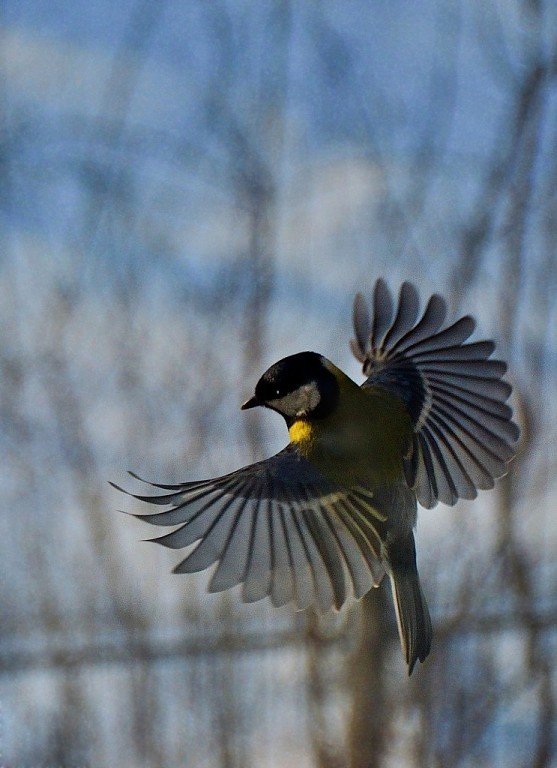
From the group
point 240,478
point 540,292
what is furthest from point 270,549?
point 540,292

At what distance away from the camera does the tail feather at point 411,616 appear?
107 centimetres

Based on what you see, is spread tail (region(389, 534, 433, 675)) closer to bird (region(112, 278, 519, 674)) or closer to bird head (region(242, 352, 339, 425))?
bird (region(112, 278, 519, 674))

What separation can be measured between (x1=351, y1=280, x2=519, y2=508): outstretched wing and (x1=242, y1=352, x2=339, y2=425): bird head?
0.12m

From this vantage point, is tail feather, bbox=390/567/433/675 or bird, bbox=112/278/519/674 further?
bird, bbox=112/278/519/674

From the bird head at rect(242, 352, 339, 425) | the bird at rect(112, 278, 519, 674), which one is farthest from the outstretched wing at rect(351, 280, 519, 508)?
the bird head at rect(242, 352, 339, 425)

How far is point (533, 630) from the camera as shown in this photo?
254cm

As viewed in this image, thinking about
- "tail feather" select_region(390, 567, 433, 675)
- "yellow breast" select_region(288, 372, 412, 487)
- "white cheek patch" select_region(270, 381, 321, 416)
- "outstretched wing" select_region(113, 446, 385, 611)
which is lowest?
"tail feather" select_region(390, 567, 433, 675)

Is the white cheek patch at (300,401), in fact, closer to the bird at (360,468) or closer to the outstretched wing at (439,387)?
the bird at (360,468)

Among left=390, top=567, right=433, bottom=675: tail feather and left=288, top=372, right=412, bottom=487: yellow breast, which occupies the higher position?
left=288, top=372, right=412, bottom=487: yellow breast

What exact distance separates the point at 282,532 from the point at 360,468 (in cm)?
20

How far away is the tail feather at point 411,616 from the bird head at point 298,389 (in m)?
0.24


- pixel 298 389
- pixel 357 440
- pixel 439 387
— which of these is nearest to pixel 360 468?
pixel 357 440

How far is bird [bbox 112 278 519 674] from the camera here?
4.20ft

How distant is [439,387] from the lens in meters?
1.50
